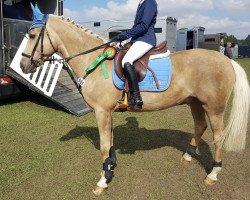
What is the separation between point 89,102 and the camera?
14.6 ft

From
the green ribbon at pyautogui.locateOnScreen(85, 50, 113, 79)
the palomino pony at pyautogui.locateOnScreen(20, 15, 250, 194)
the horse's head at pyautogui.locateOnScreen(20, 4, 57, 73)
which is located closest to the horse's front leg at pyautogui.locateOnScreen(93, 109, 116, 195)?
the palomino pony at pyautogui.locateOnScreen(20, 15, 250, 194)

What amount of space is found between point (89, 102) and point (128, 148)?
1911mm

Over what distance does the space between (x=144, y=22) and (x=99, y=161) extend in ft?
8.43

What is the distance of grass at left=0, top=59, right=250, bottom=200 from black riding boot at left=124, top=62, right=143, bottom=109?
1264mm

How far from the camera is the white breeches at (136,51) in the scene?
4.34m

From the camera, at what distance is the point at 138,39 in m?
4.45

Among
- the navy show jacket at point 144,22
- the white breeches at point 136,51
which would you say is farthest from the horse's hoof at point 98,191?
the navy show jacket at point 144,22

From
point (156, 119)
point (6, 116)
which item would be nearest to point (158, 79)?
point (156, 119)

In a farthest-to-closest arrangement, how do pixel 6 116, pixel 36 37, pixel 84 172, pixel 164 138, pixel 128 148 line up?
pixel 6 116
pixel 164 138
pixel 128 148
pixel 84 172
pixel 36 37

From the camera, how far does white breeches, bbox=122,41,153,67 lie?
4.34 meters

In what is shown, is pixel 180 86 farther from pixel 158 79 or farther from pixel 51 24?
pixel 51 24

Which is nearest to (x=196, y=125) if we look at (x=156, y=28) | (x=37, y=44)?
(x=37, y=44)

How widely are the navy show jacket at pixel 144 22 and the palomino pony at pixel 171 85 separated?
54 centimetres

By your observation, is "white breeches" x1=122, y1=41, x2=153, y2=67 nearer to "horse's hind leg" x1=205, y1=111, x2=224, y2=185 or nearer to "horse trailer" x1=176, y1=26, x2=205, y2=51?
"horse's hind leg" x1=205, y1=111, x2=224, y2=185
